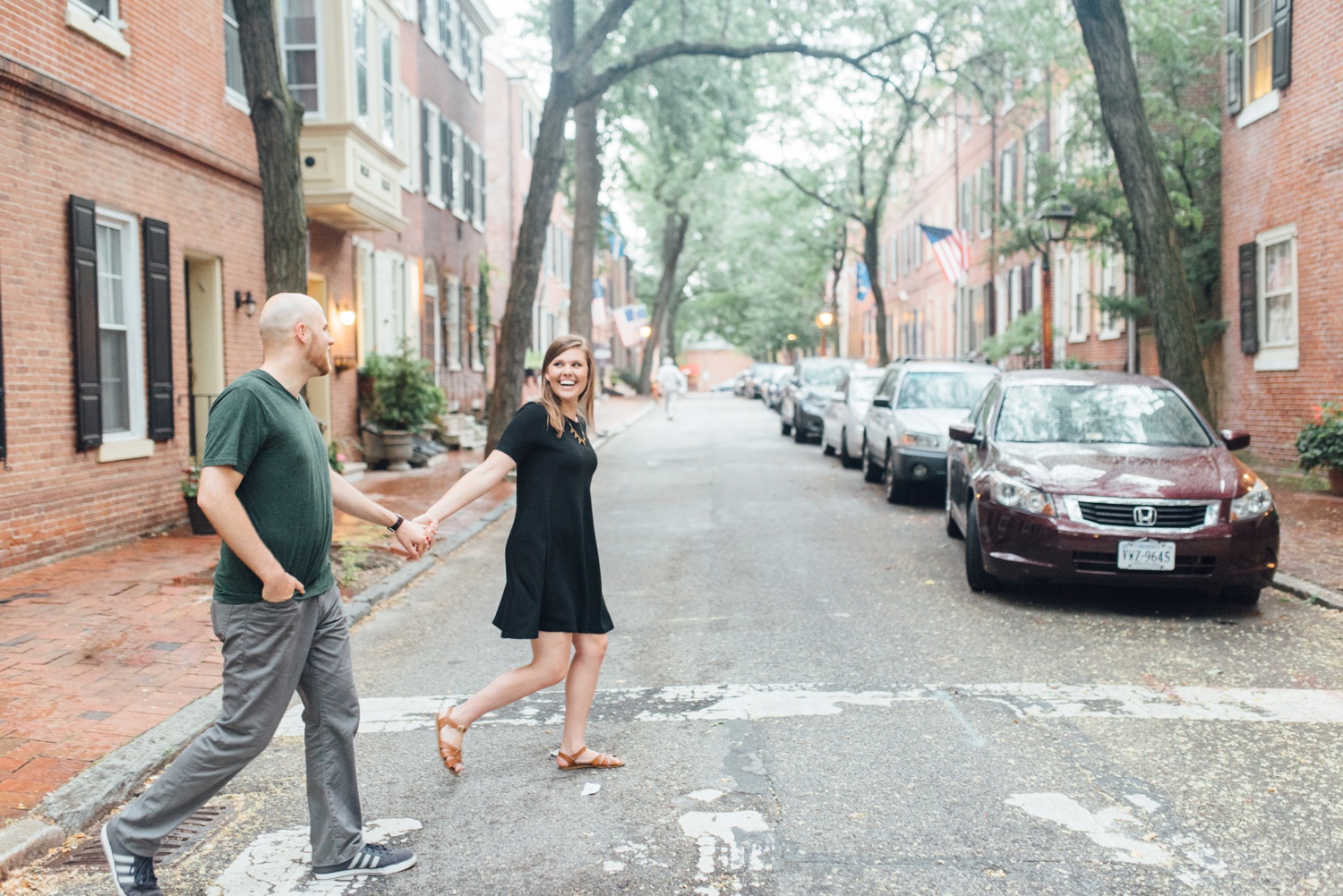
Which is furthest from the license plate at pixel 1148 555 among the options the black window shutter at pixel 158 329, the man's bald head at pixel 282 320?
the black window shutter at pixel 158 329

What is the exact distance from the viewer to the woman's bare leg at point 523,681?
4.70 metres

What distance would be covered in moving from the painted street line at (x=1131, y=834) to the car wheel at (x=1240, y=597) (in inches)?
155

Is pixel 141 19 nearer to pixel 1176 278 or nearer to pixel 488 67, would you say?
pixel 1176 278

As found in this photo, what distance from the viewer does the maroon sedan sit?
7.54 meters

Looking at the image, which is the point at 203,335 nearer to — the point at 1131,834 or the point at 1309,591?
the point at 1309,591

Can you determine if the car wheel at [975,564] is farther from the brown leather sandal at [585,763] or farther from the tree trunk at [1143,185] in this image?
the tree trunk at [1143,185]

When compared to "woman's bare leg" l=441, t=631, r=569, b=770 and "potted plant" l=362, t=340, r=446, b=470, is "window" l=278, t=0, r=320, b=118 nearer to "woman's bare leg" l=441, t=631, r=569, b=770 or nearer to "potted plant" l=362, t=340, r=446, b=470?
"potted plant" l=362, t=340, r=446, b=470

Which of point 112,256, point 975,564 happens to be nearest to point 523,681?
point 975,564

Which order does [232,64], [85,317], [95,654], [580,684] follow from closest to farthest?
[580,684]
[95,654]
[85,317]
[232,64]

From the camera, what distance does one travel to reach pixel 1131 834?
4.11 meters

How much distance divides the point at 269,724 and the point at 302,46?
13834mm

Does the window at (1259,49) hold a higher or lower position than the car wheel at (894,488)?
higher

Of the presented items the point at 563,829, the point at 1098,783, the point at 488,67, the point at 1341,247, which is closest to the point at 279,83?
the point at 563,829

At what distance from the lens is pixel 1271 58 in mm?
16812
